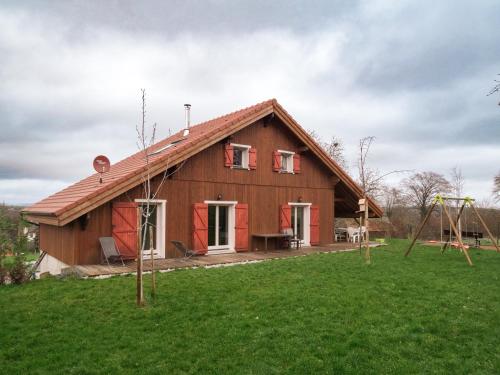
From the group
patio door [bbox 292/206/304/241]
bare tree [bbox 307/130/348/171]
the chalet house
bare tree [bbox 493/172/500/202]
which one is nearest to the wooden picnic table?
the chalet house

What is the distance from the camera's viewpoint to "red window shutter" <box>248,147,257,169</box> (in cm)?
1363

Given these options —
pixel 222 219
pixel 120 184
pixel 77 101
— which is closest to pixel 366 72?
pixel 222 219

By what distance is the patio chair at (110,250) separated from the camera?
32.6ft

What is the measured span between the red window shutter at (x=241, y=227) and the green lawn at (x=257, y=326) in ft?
15.3

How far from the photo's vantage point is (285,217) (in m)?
14.5

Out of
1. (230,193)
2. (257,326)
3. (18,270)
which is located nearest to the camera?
(257,326)

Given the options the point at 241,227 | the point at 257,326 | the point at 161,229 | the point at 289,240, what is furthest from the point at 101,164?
the point at 257,326

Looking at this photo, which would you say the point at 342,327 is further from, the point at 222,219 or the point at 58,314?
the point at 222,219

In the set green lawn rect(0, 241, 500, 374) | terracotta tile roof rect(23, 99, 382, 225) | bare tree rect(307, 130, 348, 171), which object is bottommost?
green lawn rect(0, 241, 500, 374)

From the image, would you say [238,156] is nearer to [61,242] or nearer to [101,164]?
[101,164]

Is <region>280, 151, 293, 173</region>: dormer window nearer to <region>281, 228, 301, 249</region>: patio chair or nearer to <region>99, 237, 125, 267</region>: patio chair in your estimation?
<region>281, 228, 301, 249</region>: patio chair

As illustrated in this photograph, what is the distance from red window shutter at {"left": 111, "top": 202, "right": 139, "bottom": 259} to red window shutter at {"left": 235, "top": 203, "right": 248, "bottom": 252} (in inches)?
143

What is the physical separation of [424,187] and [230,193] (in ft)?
94.7

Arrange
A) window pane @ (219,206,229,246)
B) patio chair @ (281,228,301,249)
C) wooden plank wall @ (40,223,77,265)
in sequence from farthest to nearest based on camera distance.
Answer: patio chair @ (281,228,301,249) → window pane @ (219,206,229,246) → wooden plank wall @ (40,223,77,265)
